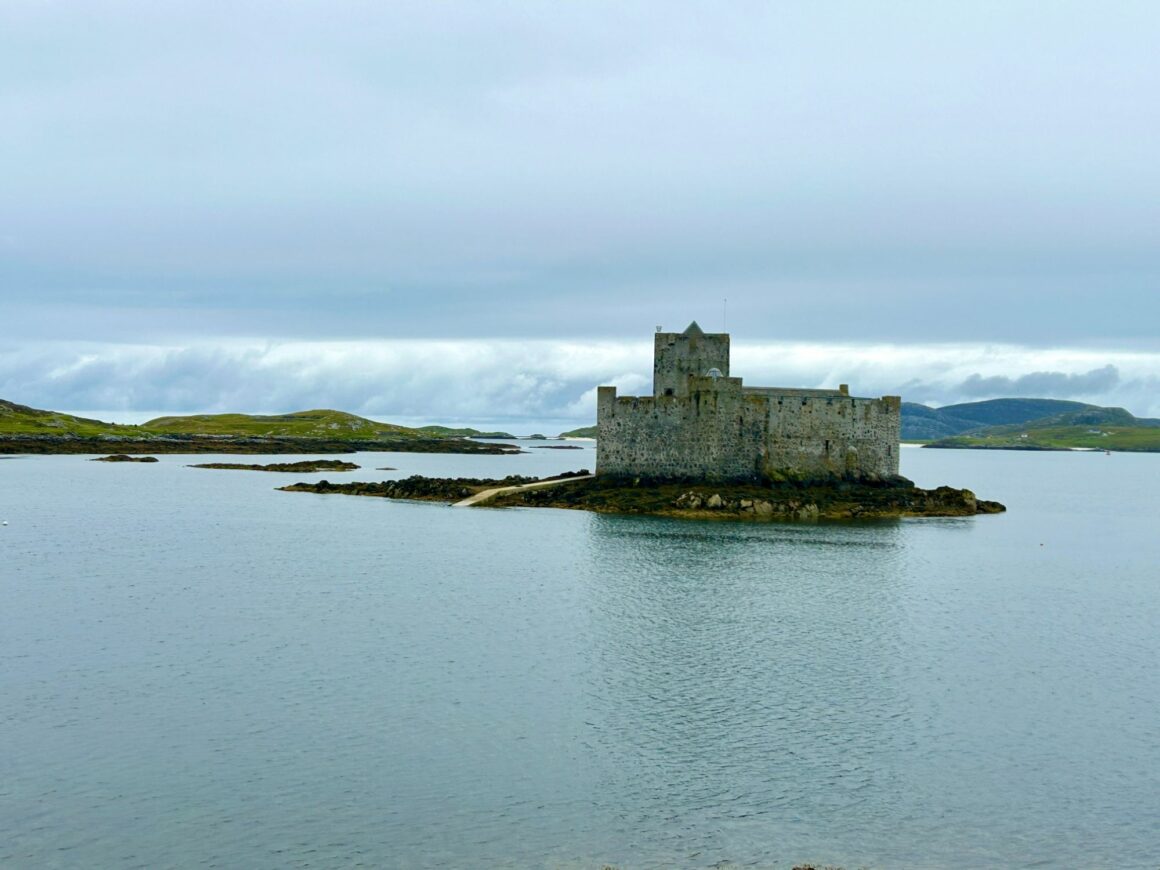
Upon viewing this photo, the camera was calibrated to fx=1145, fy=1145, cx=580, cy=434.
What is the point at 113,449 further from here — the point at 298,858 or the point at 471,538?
the point at 298,858

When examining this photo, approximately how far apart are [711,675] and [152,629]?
47.9 ft

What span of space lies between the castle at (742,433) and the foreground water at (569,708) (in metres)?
17.5

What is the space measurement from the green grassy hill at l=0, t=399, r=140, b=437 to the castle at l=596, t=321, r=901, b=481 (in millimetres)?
100817

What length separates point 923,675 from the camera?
2683 cm

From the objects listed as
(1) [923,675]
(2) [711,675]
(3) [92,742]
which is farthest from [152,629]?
(1) [923,675]

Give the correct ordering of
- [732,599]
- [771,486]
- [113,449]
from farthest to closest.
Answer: [113,449], [771,486], [732,599]

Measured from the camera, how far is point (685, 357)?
68.5m

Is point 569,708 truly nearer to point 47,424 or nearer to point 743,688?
point 743,688

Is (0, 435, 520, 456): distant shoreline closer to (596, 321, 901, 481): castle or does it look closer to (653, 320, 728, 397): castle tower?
(653, 320, 728, 397): castle tower

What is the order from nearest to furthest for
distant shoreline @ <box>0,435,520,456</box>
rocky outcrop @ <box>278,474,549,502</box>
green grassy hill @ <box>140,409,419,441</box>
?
rocky outcrop @ <box>278,474,549,502</box> → distant shoreline @ <box>0,435,520,456</box> → green grassy hill @ <box>140,409,419,441</box>

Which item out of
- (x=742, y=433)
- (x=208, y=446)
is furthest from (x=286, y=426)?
(x=742, y=433)

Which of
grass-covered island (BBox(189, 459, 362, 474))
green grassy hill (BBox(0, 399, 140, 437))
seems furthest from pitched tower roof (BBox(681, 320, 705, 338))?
green grassy hill (BBox(0, 399, 140, 437))

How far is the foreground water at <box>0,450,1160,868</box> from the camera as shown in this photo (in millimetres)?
16516

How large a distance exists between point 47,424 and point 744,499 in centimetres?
11749
